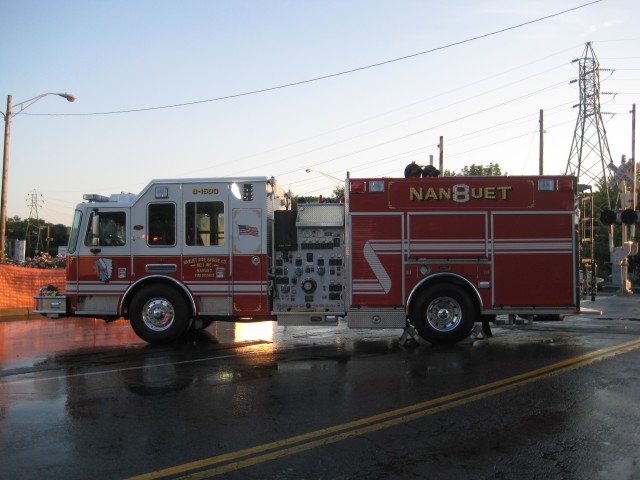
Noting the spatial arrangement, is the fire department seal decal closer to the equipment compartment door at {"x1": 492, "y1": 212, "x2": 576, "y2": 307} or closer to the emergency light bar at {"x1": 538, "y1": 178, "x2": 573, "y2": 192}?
the equipment compartment door at {"x1": 492, "y1": 212, "x2": 576, "y2": 307}

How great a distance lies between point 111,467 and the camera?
4.49 meters

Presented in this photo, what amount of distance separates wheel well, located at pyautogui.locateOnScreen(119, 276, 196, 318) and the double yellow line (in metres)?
5.59

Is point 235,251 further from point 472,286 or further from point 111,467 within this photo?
point 111,467

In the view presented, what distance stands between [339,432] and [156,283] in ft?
21.0

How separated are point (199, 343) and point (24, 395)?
14.4 ft

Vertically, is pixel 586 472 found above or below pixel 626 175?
below

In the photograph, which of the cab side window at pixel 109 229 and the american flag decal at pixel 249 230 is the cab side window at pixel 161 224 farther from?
the american flag decal at pixel 249 230

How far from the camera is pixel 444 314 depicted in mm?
10211

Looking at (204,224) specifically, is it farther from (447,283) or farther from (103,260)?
(447,283)

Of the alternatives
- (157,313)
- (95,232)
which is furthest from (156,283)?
(95,232)

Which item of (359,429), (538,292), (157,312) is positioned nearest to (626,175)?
(538,292)

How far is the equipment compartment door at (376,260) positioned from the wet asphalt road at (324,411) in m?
0.96

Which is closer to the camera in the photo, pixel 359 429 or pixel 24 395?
pixel 359 429

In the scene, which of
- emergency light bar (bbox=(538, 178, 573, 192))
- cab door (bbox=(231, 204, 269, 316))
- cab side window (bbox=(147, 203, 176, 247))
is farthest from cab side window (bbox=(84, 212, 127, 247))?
emergency light bar (bbox=(538, 178, 573, 192))
